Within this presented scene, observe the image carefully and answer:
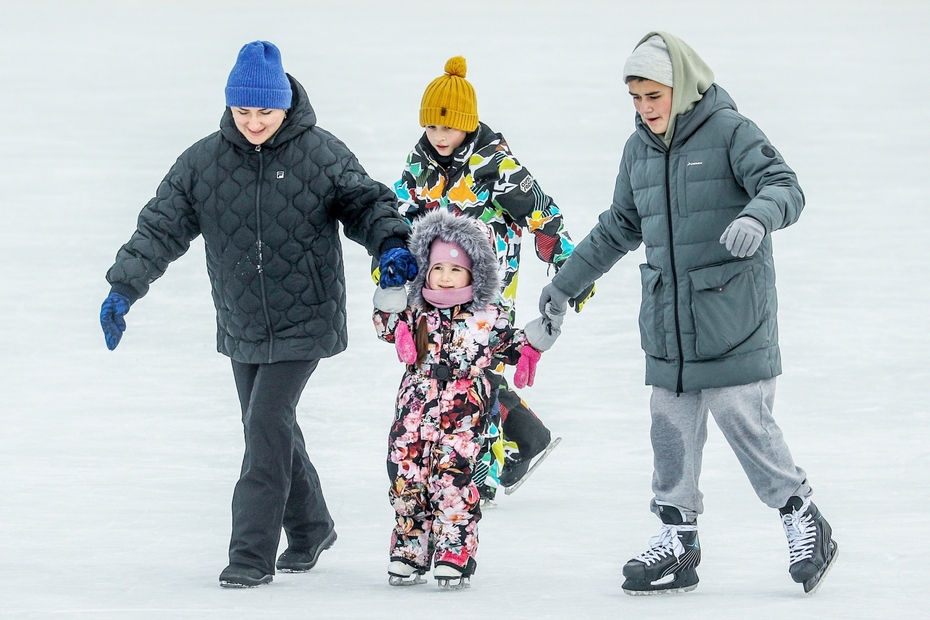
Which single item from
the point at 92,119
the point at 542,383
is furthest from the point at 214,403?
the point at 92,119

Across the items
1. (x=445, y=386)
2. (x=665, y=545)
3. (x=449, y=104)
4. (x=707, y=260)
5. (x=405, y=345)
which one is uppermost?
(x=449, y=104)

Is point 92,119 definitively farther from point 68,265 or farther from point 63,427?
point 63,427

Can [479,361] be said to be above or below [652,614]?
above

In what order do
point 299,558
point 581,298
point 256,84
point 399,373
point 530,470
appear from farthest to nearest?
point 399,373, point 530,470, point 581,298, point 299,558, point 256,84

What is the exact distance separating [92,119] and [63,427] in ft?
24.1

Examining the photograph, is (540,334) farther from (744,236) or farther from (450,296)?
(744,236)

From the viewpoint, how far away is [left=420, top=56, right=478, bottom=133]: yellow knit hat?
14.8ft

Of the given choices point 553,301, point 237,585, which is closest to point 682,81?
point 553,301

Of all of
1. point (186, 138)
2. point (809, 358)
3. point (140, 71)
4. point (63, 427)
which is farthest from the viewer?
point (140, 71)

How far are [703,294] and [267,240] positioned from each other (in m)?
1.17

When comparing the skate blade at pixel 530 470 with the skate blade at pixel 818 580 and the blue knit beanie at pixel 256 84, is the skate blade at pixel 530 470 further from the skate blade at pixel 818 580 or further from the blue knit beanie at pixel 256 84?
the blue knit beanie at pixel 256 84

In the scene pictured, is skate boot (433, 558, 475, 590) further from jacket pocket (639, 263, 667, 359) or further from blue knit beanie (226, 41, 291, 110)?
blue knit beanie (226, 41, 291, 110)

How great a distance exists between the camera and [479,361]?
3920 mm

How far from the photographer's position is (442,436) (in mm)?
3906
